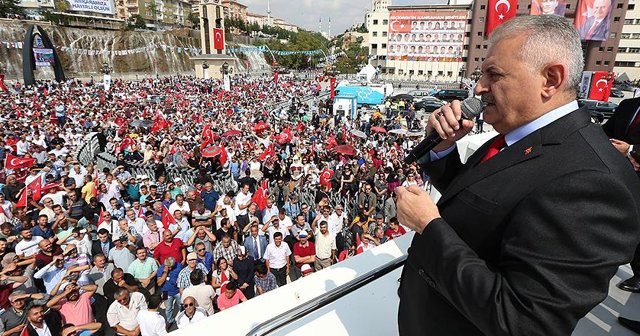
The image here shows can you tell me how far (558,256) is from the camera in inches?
35.3

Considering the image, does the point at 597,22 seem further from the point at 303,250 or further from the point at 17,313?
the point at 17,313

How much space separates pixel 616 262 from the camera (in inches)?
35.7

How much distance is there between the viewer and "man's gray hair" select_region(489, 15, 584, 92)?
1.10 metres

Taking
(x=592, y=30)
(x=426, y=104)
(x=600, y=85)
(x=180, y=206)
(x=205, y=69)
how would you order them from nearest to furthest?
(x=180, y=206) → (x=600, y=85) → (x=426, y=104) → (x=592, y=30) → (x=205, y=69)

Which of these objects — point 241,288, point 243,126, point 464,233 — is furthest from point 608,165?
point 243,126

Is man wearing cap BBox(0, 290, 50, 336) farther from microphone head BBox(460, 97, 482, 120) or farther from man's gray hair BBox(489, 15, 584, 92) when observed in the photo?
man's gray hair BBox(489, 15, 584, 92)

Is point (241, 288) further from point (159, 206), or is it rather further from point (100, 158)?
point (100, 158)

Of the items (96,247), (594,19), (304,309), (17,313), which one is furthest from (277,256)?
(594,19)

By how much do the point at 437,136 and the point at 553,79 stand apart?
49 cm

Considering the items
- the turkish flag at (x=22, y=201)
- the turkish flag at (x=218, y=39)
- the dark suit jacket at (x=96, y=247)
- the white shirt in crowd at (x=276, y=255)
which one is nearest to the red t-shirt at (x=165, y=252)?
the dark suit jacket at (x=96, y=247)

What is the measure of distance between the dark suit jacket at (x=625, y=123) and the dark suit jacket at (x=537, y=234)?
1978 mm

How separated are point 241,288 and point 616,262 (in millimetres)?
5577

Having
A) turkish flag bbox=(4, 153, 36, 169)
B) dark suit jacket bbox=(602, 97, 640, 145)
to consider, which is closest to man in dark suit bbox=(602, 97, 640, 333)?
dark suit jacket bbox=(602, 97, 640, 145)

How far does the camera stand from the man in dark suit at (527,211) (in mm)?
899
